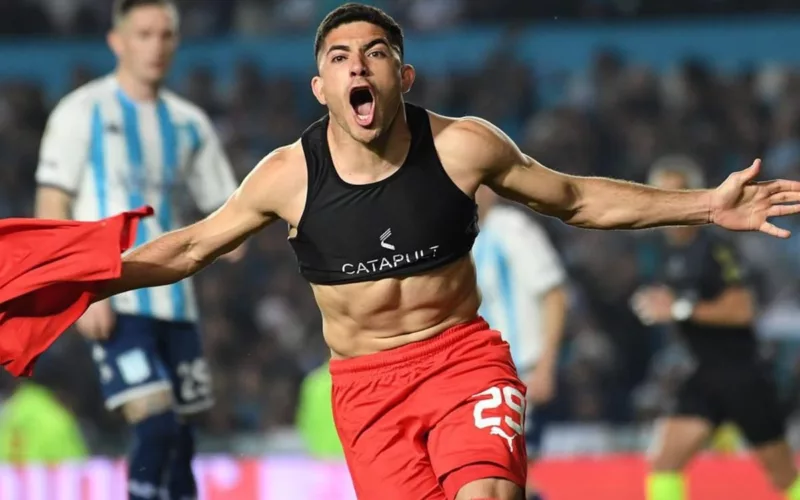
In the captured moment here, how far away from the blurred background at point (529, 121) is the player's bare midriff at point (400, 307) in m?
6.52

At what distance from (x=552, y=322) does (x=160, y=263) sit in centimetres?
368

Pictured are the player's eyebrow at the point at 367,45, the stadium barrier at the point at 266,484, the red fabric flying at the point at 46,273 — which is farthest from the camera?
the stadium barrier at the point at 266,484

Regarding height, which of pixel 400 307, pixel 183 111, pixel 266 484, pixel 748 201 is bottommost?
pixel 266 484

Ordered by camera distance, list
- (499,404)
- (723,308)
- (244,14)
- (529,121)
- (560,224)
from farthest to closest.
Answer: (244,14) < (529,121) < (560,224) < (723,308) < (499,404)

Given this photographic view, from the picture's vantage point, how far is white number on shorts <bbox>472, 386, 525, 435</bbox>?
4.32 metres

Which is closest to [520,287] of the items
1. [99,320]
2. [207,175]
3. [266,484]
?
[266,484]

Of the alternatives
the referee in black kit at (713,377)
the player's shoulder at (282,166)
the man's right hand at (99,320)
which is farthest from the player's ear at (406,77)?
the referee in black kit at (713,377)

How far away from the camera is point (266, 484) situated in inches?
331

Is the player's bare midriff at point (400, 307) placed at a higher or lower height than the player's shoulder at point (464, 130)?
lower

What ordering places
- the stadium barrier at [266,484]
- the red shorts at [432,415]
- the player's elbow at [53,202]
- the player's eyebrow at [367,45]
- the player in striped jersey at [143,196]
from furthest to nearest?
the stadium barrier at [266,484] → the player's elbow at [53,202] → the player in striped jersey at [143,196] → the player's eyebrow at [367,45] → the red shorts at [432,415]

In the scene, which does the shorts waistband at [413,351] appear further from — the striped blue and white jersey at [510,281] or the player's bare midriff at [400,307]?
the striped blue and white jersey at [510,281]

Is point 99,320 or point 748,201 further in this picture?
point 99,320

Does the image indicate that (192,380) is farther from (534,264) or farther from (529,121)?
(529,121)

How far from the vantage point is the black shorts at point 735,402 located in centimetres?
796
